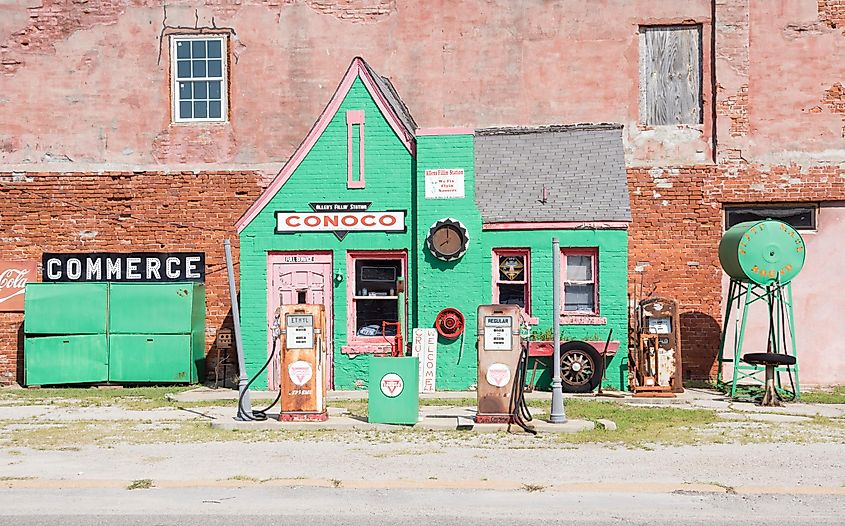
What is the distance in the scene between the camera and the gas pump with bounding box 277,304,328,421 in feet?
45.6

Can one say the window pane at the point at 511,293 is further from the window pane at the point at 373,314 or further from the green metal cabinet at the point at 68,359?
the green metal cabinet at the point at 68,359

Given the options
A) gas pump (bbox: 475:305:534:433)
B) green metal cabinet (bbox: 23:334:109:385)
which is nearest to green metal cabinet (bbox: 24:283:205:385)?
green metal cabinet (bbox: 23:334:109:385)

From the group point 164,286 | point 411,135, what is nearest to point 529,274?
point 411,135

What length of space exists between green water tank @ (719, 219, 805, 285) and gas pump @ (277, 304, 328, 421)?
7.51 m

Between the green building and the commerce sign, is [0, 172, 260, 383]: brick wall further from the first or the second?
the green building

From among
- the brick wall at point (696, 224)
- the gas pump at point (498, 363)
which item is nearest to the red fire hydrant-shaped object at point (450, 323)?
the brick wall at point (696, 224)

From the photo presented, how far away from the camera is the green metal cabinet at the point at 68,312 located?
67.0ft

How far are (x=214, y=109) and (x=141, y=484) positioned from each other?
13.8 meters

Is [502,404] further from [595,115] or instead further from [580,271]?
[595,115]

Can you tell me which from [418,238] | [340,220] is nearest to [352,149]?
[340,220]

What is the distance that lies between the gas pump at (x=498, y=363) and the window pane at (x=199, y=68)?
1135 centimetres

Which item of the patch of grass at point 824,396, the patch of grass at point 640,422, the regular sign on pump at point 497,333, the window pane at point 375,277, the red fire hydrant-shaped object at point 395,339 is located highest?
the window pane at point 375,277

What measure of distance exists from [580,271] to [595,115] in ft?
13.7

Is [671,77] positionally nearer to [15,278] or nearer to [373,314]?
[373,314]
